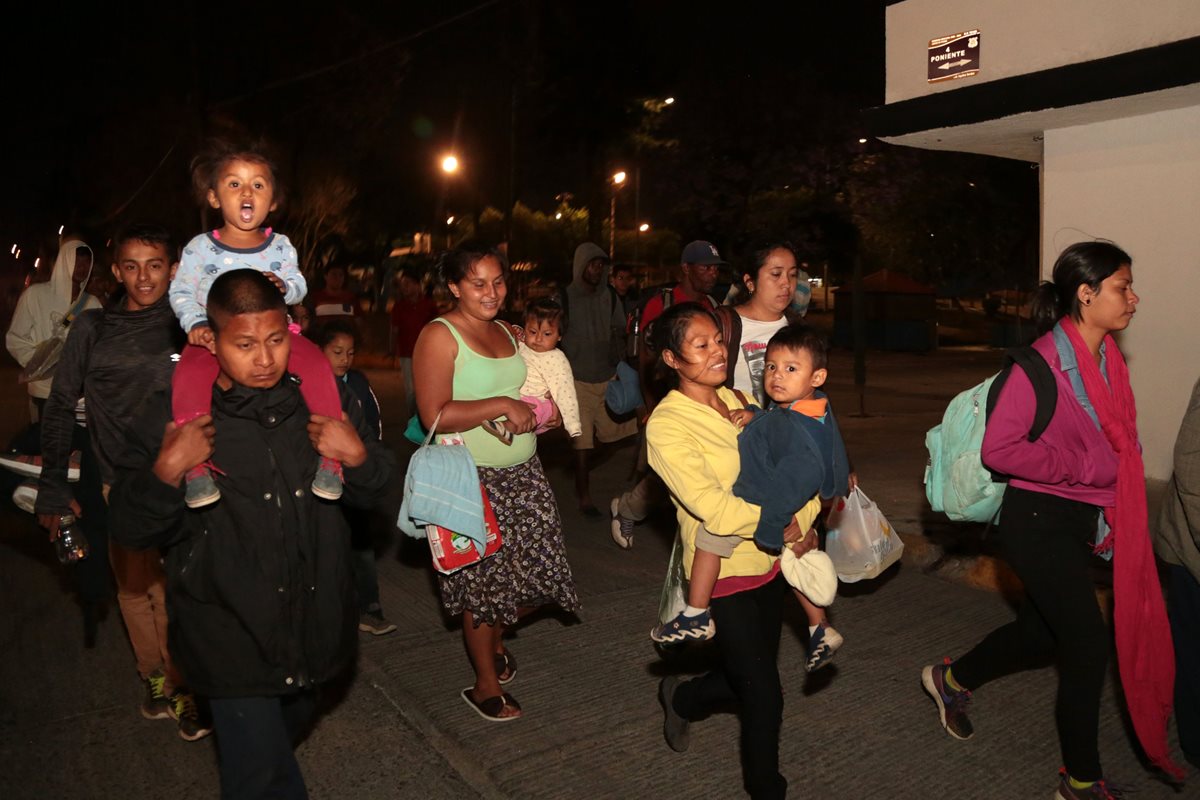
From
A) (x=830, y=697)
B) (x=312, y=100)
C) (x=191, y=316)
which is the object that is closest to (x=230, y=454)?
(x=191, y=316)

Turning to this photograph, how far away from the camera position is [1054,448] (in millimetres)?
3732

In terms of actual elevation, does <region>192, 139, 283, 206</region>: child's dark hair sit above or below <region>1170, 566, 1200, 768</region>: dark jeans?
above

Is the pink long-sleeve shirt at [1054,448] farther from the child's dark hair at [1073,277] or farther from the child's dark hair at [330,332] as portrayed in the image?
the child's dark hair at [330,332]

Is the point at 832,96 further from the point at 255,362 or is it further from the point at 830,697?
the point at 255,362

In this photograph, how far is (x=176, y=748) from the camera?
443cm

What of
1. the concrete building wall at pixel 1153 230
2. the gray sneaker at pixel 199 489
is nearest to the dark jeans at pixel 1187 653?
the gray sneaker at pixel 199 489

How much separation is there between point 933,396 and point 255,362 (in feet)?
48.7

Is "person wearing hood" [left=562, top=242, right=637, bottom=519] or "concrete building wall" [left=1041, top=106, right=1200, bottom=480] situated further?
"person wearing hood" [left=562, top=242, right=637, bottom=519]

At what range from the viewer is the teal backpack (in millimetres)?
3758

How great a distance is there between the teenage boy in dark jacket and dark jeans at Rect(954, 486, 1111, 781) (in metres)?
2.38

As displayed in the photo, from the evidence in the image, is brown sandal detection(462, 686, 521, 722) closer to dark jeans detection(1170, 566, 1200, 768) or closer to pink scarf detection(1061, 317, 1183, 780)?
pink scarf detection(1061, 317, 1183, 780)

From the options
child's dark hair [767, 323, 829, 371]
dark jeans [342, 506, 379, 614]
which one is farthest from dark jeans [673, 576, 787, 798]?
dark jeans [342, 506, 379, 614]

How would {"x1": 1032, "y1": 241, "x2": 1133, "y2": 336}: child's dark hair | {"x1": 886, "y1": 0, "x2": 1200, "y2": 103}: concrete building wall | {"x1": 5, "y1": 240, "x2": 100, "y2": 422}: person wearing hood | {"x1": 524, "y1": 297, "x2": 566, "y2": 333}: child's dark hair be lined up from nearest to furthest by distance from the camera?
1. {"x1": 1032, "y1": 241, "x2": 1133, "y2": 336}: child's dark hair
2. {"x1": 5, "y1": 240, "x2": 100, "y2": 422}: person wearing hood
3. {"x1": 524, "y1": 297, "x2": 566, "y2": 333}: child's dark hair
4. {"x1": 886, "y1": 0, "x2": 1200, "y2": 103}: concrete building wall

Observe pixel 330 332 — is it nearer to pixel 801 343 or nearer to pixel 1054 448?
pixel 801 343
